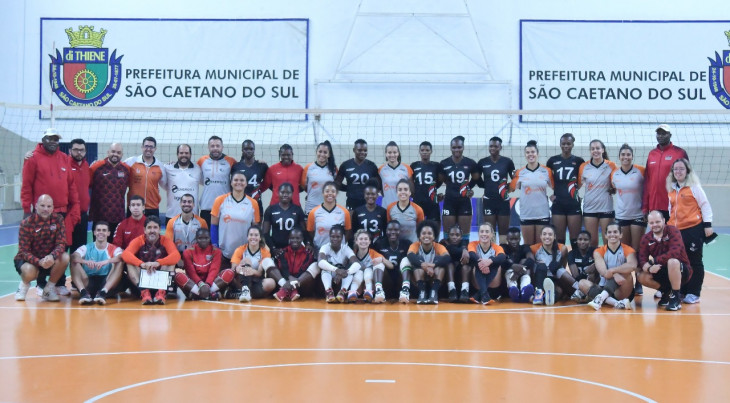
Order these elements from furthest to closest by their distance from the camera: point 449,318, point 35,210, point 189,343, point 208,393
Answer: point 35,210 < point 449,318 < point 189,343 < point 208,393

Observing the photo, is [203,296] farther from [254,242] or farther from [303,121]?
[303,121]

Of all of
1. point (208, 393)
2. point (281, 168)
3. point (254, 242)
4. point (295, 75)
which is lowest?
point (208, 393)

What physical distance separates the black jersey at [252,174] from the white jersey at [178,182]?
0.47 metres

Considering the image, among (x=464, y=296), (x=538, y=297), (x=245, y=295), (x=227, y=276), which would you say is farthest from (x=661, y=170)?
(x=227, y=276)

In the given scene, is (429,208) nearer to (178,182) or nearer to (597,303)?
(597,303)

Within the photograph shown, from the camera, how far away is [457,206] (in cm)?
901

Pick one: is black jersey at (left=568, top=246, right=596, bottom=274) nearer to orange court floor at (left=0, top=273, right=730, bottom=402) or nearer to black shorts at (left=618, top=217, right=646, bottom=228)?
orange court floor at (left=0, top=273, right=730, bottom=402)

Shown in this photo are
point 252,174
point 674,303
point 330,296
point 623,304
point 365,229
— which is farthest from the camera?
point 252,174

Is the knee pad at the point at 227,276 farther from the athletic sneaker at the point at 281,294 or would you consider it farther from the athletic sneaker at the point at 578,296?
the athletic sneaker at the point at 578,296

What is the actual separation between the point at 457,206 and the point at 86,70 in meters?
10.5

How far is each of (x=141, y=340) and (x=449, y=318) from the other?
2702 mm

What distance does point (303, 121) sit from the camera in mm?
16281

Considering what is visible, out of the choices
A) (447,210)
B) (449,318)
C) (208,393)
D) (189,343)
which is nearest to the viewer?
(208,393)

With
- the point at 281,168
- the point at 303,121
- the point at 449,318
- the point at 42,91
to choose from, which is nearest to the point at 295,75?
the point at 303,121
